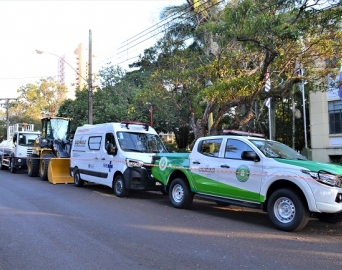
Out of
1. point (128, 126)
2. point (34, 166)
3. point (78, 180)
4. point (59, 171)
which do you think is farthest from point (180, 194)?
point (34, 166)

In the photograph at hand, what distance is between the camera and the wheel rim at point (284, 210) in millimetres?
7043

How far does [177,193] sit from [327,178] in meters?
4.16

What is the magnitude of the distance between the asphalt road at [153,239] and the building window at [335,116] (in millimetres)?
14756

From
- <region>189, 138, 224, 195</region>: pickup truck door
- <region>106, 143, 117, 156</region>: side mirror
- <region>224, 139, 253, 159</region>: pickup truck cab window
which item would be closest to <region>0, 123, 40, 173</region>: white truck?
<region>106, 143, 117, 156</region>: side mirror

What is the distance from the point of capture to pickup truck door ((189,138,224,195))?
8.68 meters

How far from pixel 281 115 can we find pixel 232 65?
15.5 meters

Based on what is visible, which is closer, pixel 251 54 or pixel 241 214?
pixel 241 214

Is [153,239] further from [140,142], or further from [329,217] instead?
[140,142]

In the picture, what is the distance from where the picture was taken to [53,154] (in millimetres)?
17688

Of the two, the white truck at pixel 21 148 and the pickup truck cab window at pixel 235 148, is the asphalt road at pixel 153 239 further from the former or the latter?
the white truck at pixel 21 148

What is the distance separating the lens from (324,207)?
6.62 metres

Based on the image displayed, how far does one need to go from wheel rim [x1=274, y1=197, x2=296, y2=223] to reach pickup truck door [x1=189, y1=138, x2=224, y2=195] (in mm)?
1653

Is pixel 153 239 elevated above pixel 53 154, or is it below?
below

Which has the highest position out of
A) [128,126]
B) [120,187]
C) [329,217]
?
[128,126]
